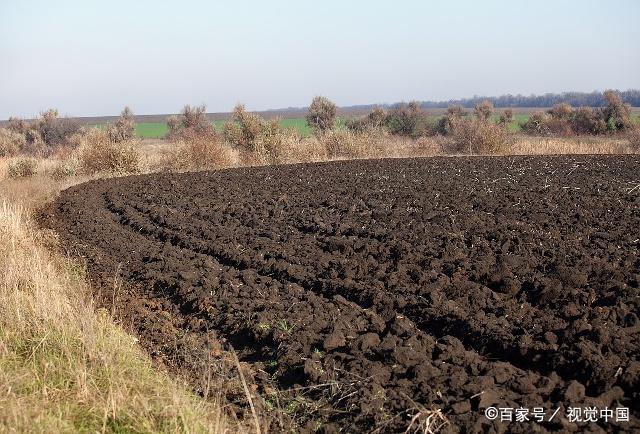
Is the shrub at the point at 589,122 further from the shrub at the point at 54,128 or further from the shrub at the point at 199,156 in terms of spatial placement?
the shrub at the point at 54,128

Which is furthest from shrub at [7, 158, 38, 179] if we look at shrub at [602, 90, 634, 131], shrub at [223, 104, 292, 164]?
shrub at [602, 90, 634, 131]

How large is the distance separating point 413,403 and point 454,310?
2.24m

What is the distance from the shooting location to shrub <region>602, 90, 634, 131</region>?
49.2 meters

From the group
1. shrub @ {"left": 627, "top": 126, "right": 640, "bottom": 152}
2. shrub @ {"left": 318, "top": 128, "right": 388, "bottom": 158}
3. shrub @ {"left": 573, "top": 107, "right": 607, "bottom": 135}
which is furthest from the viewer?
shrub @ {"left": 573, "top": 107, "right": 607, "bottom": 135}

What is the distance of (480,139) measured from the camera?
3131 cm

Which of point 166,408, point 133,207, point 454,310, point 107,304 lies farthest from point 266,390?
point 133,207

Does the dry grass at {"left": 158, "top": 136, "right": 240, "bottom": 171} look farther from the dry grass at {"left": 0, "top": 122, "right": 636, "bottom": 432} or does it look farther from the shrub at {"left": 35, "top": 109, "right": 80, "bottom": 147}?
the shrub at {"left": 35, "top": 109, "right": 80, "bottom": 147}

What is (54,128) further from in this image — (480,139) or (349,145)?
(480,139)

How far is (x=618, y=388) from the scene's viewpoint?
527cm

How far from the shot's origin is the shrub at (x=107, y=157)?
89.3 feet

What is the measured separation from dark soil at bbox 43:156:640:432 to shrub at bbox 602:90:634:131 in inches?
1422

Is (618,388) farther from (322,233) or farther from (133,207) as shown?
(133,207)

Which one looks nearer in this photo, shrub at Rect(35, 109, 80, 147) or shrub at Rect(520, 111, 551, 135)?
shrub at Rect(520, 111, 551, 135)

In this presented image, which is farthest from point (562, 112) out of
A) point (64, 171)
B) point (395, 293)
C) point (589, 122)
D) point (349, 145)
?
point (395, 293)
